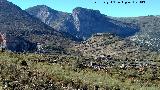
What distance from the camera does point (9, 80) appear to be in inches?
825

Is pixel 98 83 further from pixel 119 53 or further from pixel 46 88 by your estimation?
pixel 119 53

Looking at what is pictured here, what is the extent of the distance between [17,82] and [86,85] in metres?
4.95

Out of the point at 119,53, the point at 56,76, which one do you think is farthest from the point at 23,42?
the point at 56,76

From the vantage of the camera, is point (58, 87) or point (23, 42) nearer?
point (58, 87)

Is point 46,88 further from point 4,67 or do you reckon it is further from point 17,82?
point 4,67

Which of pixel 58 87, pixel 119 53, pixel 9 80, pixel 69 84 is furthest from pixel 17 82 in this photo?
pixel 119 53

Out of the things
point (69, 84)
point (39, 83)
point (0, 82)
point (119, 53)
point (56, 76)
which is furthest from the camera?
point (119, 53)

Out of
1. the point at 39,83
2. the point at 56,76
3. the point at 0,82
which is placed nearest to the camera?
the point at 0,82

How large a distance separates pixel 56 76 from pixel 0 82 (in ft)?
19.6

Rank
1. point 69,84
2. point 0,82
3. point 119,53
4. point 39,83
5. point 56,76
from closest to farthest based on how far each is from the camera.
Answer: point 0,82
point 39,83
point 69,84
point 56,76
point 119,53

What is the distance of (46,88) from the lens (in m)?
21.0

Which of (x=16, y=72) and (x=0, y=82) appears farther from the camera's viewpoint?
(x=16, y=72)

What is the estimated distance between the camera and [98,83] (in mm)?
25438

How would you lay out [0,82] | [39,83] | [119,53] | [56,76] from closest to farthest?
[0,82]
[39,83]
[56,76]
[119,53]
